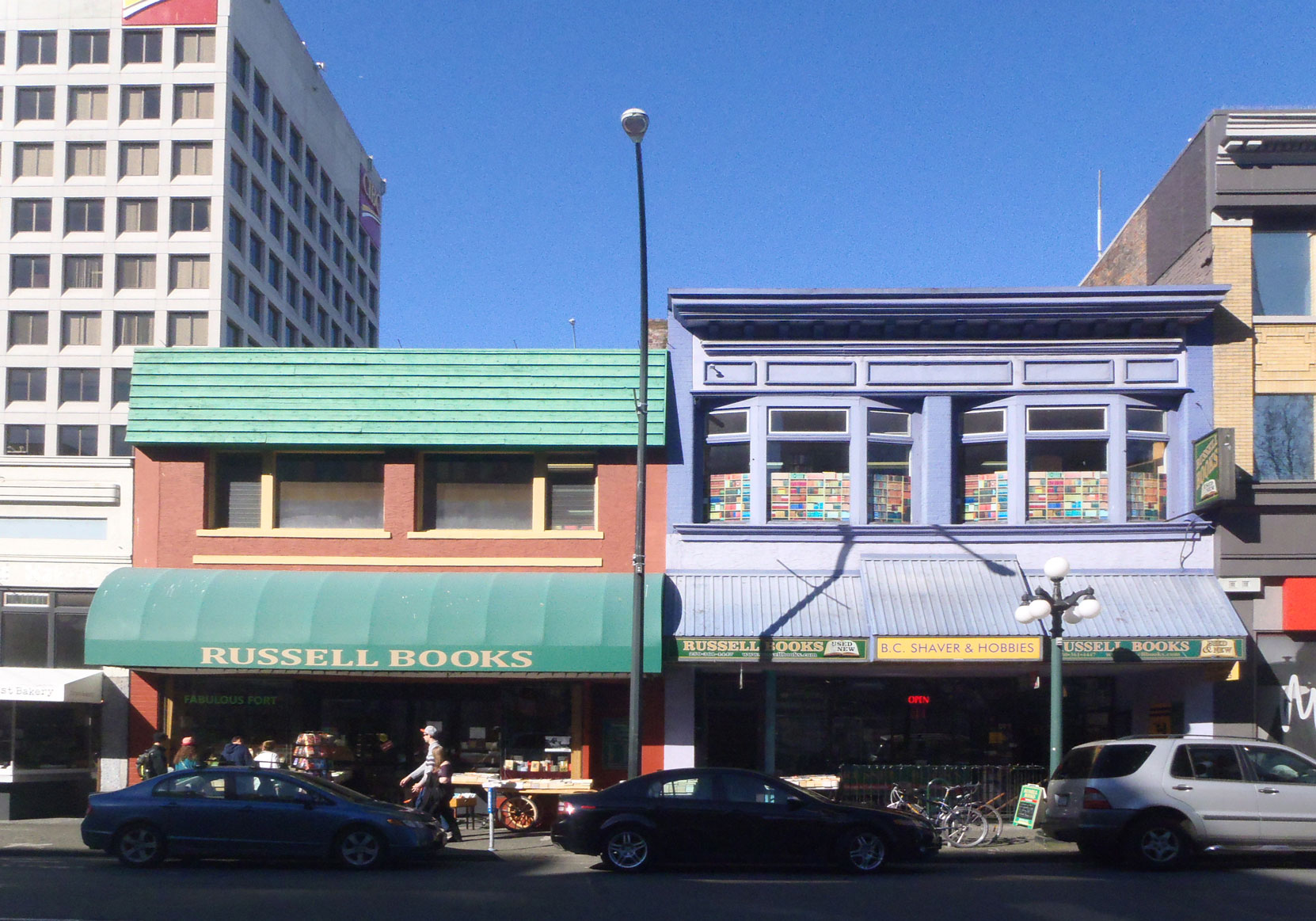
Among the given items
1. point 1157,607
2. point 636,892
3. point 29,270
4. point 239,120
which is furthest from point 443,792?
point 239,120

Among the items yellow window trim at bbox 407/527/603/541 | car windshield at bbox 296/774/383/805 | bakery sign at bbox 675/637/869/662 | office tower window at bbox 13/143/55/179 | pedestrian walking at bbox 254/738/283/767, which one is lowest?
pedestrian walking at bbox 254/738/283/767

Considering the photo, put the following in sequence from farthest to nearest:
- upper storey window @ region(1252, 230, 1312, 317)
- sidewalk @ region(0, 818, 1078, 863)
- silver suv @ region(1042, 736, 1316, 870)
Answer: upper storey window @ region(1252, 230, 1312, 317) < sidewalk @ region(0, 818, 1078, 863) < silver suv @ region(1042, 736, 1316, 870)

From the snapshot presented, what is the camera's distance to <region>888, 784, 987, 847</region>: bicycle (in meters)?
16.8

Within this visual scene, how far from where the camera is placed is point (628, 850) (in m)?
14.3

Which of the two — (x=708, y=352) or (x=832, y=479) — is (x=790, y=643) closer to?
(x=832, y=479)

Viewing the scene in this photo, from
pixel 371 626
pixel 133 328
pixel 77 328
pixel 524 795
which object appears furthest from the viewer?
pixel 77 328

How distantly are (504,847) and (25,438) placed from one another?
145ft

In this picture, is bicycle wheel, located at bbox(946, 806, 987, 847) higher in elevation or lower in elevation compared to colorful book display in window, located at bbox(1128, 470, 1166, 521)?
lower

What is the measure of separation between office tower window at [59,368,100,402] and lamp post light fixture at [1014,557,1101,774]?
46.3 metres

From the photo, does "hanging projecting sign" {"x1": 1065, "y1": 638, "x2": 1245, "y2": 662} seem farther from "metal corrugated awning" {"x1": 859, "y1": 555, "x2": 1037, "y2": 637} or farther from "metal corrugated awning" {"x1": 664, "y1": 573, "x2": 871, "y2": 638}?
"metal corrugated awning" {"x1": 664, "y1": 573, "x2": 871, "y2": 638}

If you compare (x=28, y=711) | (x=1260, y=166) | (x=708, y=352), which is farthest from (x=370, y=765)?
(x=1260, y=166)

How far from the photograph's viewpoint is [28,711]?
64.6 feet

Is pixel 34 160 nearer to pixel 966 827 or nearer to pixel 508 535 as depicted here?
pixel 508 535

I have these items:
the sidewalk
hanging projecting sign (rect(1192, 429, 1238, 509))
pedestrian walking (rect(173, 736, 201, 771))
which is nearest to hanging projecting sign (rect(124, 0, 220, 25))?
the sidewalk
